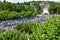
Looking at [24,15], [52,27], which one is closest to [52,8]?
[24,15]

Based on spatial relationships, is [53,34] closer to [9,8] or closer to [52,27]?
[52,27]

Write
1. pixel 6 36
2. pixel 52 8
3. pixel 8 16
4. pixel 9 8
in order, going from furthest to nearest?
1. pixel 52 8
2. pixel 9 8
3. pixel 8 16
4. pixel 6 36

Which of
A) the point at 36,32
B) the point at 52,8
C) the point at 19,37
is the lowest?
the point at 52,8

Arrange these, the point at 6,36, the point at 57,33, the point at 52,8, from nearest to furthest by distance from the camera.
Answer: the point at 57,33
the point at 6,36
the point at 52,8

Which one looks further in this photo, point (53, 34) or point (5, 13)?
point (5, 13)

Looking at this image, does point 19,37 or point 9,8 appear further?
point 9,8

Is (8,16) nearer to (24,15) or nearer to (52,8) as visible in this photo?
(24,15)

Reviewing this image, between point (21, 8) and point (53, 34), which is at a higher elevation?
point (53, 34)

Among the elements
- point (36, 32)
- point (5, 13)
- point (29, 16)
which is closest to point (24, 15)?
point (29, 16)

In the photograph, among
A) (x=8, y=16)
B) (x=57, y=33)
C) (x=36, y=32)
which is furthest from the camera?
(x=8, y=16)
